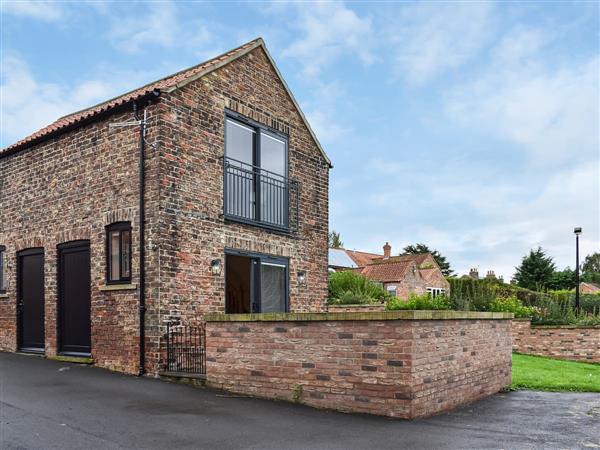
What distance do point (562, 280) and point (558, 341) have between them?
3380 centimetres

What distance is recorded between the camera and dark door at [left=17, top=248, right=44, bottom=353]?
45.6ft

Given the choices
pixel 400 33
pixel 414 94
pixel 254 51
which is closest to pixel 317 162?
pixel 254 51

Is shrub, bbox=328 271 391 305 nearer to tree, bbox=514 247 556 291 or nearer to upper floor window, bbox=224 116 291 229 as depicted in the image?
upper floor window, bbox=224 116 291 229

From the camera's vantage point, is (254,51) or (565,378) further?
(254,51)

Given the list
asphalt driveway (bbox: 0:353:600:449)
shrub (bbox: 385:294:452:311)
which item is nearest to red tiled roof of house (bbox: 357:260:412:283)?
shrub (bbox: 385:294:452:311)

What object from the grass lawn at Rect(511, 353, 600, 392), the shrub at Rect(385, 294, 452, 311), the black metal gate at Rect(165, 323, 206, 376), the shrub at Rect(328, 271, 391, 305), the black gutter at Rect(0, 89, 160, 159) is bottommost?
the grass lawn at Rect(511, 353, 600, 392)

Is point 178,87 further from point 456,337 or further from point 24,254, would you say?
point 456,337

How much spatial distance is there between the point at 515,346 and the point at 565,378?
609 centimetres

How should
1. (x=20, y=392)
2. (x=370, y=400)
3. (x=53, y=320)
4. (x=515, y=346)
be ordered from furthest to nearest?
1. (x=515, y=346)
2. (x=53, y=320)
3. (x=20, y=392)
4. (x=370, y=400)

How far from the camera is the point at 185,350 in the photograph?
11.3m

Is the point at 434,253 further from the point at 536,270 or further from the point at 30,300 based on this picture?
the point at 30,300

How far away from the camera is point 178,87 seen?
11.9 metres

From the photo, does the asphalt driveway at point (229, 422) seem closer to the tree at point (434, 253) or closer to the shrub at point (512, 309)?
the shrub at point (512, 309)

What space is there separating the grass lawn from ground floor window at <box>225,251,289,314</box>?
5.32m
